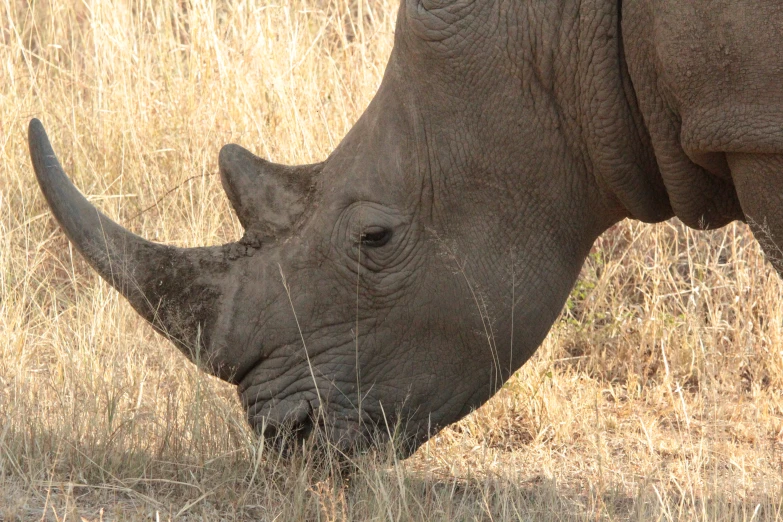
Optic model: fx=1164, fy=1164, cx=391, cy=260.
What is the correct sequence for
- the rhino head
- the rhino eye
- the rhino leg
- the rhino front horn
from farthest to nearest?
the rhino front horn, the rhino eye, the rhino head, the rhino leg

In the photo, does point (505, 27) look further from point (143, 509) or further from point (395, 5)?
point (395, 5)

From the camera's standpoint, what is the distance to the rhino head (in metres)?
3.39

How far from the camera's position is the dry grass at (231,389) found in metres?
3.65

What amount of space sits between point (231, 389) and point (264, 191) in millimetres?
1028

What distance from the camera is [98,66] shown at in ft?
22.7

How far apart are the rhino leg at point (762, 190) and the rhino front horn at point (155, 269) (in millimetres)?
1568

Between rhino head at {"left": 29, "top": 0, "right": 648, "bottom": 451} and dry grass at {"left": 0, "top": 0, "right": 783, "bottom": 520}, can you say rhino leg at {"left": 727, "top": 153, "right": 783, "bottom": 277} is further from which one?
dry grass at {"left": 0, "top": 0, "right": 783, "bottom": 520}

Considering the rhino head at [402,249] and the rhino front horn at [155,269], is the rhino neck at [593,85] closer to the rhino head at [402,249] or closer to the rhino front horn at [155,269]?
the rhino head at [402,249]

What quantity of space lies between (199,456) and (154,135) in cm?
319

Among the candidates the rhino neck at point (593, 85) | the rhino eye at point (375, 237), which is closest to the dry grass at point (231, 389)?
the rhino eye at point (375, 237)

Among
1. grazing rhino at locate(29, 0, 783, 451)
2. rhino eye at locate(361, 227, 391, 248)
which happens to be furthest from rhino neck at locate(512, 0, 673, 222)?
rhino eye at locate(361, 227, 391, 248)

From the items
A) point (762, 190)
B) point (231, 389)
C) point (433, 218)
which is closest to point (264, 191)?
point (433, 218)

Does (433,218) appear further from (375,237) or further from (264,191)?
(264,191)

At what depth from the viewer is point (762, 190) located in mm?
3016
